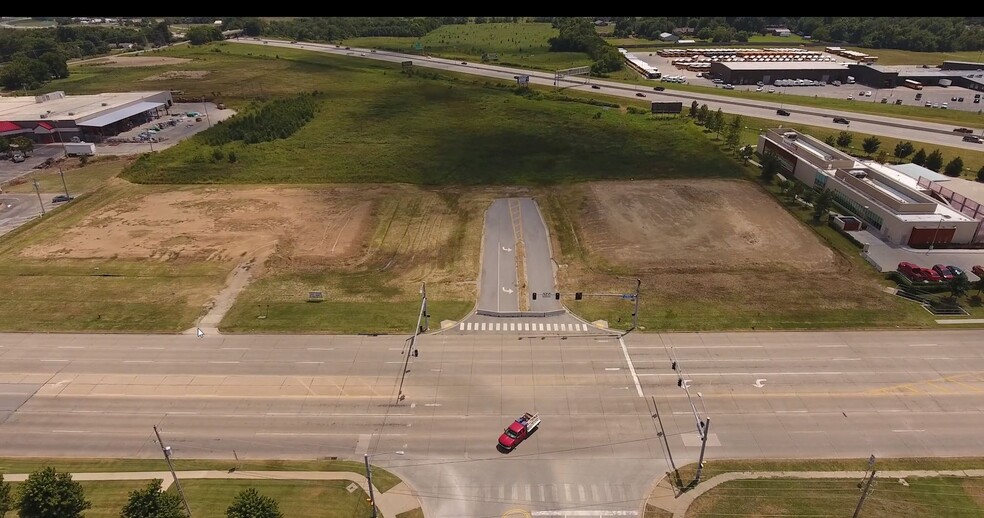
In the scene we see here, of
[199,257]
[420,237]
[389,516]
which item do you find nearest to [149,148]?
[199,257]

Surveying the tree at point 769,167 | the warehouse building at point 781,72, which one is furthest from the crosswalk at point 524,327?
the warehouse building at point 781,72

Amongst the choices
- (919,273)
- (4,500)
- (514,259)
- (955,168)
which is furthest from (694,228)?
(4,500)

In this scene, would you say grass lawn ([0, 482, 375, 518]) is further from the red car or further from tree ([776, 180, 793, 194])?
tree ([776, 180, 793, 194])

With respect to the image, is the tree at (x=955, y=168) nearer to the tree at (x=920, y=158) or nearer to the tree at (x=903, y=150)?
the tree at (x=920, y=158)

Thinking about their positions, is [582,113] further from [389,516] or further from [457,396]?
[389,516]

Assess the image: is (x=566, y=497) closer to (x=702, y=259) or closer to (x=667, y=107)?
(x=702, y=259)

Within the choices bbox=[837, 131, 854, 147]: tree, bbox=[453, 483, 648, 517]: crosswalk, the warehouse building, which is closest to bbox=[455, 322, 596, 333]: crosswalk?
bbox=[453, 483, 648, 517]: crosswalk
